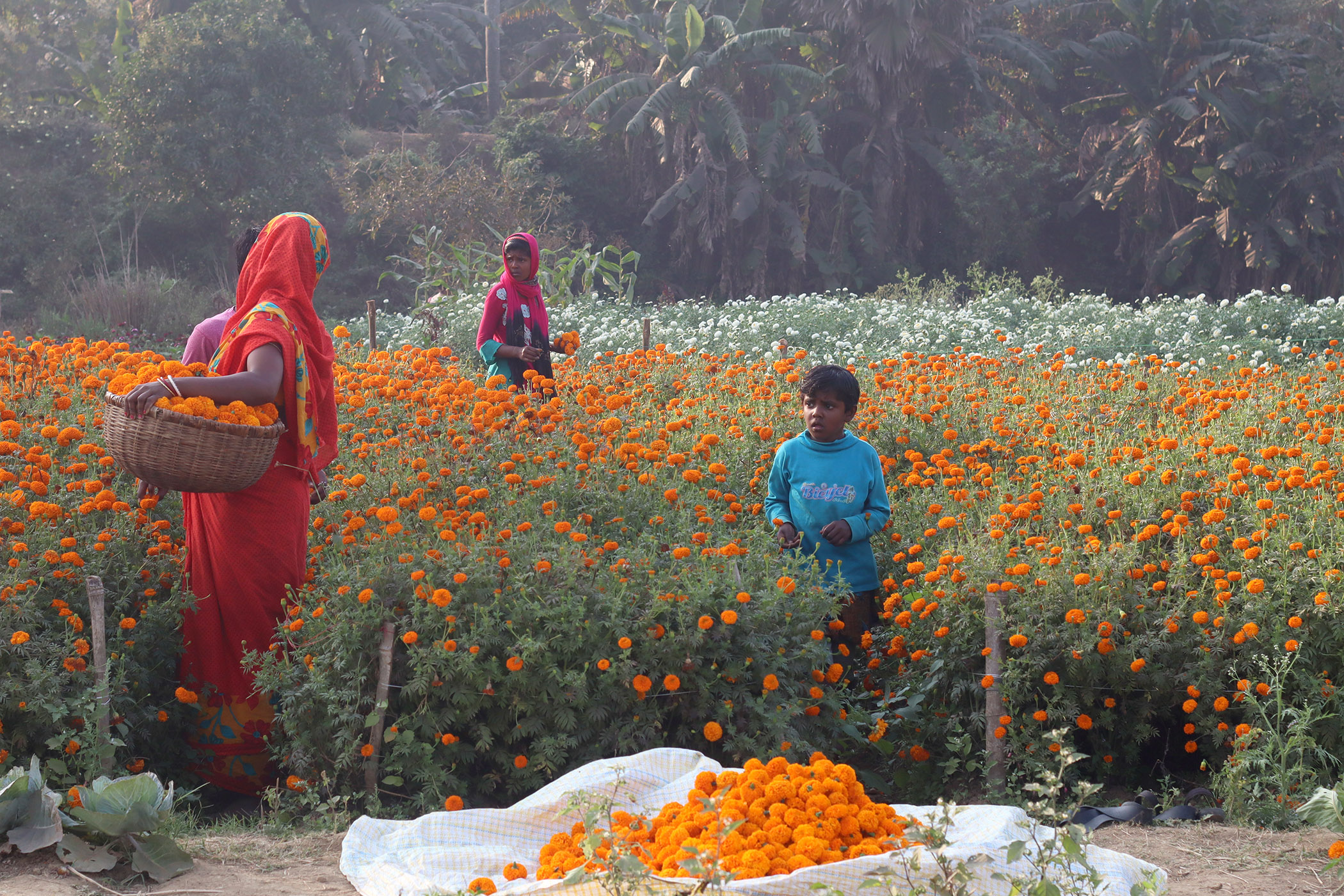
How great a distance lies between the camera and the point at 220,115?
20.3 metres

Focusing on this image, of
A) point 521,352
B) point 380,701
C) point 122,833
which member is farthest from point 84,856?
point 521,352

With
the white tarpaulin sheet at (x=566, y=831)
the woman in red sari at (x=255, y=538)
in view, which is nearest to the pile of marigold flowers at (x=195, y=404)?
the woman in red sari at (x=255, y=538)

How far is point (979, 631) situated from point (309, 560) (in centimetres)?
223

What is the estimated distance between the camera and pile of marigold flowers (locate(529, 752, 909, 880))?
233 cm

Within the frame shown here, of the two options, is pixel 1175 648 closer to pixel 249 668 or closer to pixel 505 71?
pixel 249 668

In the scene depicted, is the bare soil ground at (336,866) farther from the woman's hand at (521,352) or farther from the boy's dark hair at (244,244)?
the woman's hand at (521,352)

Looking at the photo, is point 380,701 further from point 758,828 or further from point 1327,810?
point 1327,810

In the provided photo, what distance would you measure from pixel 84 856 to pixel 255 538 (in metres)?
1.27

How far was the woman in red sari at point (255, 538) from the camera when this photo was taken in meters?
3.73

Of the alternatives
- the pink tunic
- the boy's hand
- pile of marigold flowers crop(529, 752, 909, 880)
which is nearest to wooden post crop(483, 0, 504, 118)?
the pink tunic

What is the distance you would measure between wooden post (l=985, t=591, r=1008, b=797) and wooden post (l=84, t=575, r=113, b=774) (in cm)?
255

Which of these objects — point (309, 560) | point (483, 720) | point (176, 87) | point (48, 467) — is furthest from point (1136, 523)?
point (176, 87)

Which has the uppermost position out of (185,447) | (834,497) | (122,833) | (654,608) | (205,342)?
(205,342)

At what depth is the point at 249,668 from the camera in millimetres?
3637
